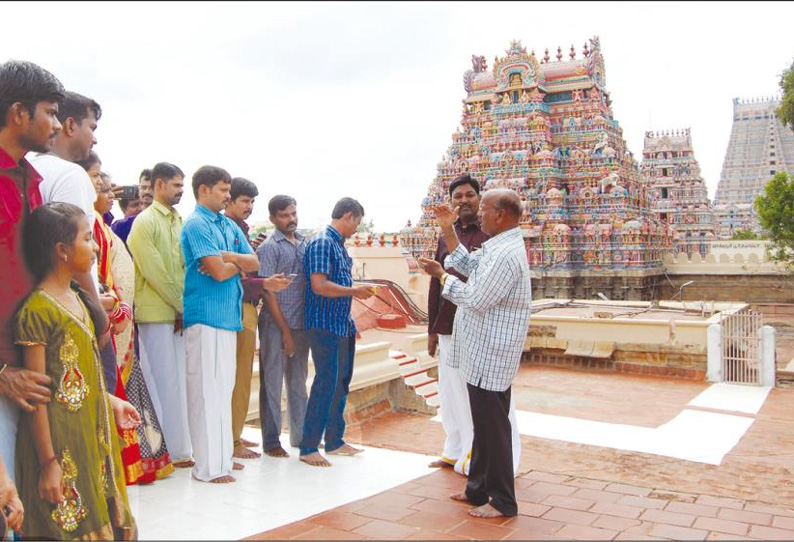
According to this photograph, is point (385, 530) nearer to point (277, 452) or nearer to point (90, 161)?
point (277, 452)

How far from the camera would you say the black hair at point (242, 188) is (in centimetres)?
451

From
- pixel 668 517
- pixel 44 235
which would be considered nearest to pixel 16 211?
pixel 44 235

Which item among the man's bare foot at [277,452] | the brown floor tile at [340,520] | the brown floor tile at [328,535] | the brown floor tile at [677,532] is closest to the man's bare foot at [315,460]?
the man's bare foot at [277,452]

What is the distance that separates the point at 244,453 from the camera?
4328 mm

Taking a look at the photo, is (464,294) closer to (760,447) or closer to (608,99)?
(760,447)

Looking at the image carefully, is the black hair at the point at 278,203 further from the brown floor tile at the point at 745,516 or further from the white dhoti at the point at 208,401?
the brown floor tile at the point at 745,516

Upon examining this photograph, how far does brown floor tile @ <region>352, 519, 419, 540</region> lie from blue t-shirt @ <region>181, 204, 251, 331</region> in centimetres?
133

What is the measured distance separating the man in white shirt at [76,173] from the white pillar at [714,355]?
9.77m

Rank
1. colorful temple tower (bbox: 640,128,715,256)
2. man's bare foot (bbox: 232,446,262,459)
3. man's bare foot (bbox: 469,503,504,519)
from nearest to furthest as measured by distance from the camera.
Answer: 1. man's bare foot (bbox: 469,503,504,519)
2. man's bare foot (bbox: 232,446,262,459)
3. colorful temple tower (bbox: 640,128,715,256)

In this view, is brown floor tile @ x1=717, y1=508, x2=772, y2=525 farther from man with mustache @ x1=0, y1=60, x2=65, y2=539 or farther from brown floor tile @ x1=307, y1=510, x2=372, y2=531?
man with mustache @ x1=0, y1=60, x2=65, y2=539

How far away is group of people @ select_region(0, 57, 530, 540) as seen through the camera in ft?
7.76

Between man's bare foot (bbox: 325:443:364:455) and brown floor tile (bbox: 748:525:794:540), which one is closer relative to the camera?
brown floor tile (bbox: 748:525:794:540)

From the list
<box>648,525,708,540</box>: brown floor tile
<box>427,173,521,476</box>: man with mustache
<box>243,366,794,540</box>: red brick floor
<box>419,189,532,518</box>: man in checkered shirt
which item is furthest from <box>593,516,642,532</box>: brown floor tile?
<box>427,173,521,476</box>: man with mustache

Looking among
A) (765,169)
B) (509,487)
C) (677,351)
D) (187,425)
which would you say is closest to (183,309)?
(187,425)
